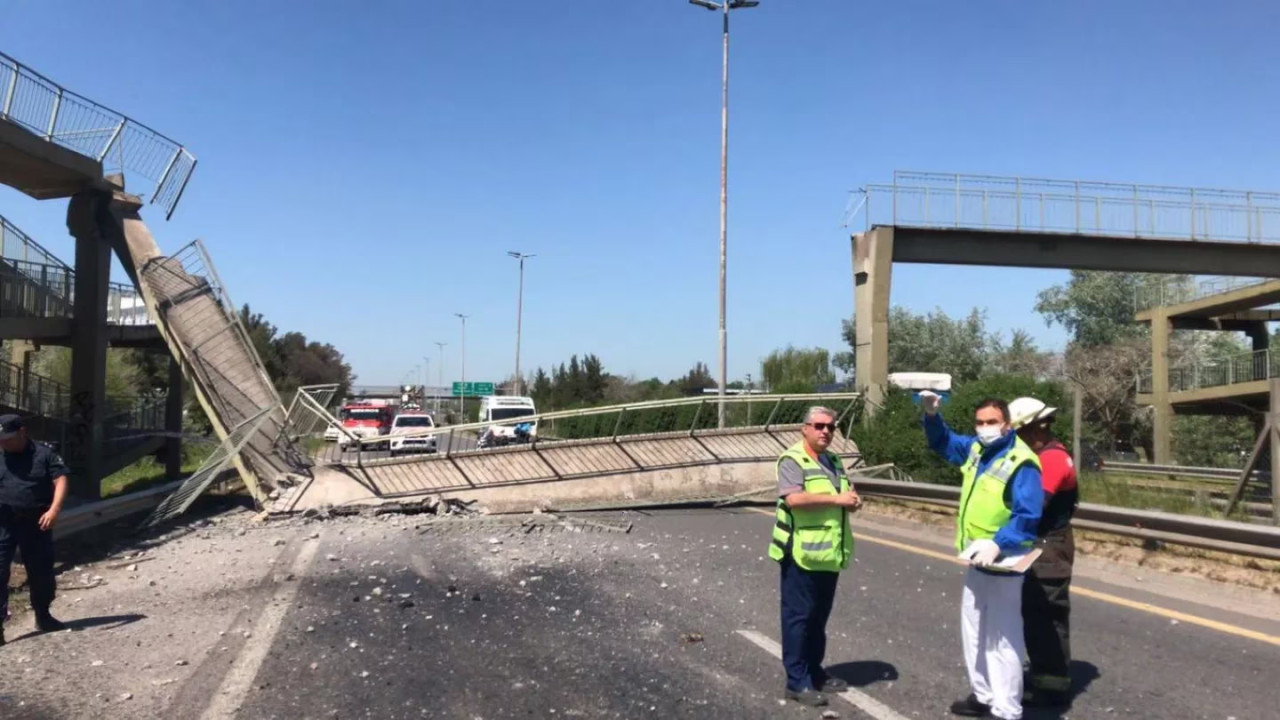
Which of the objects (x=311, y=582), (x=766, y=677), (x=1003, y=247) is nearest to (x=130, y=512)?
(x=311, y=582)

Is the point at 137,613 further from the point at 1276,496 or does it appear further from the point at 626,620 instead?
the point at 1276,496

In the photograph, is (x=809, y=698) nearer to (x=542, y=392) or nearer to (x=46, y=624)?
(x=46, y=624)

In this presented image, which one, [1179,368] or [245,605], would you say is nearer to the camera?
[245,605]

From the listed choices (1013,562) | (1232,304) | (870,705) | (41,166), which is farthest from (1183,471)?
(41,166)

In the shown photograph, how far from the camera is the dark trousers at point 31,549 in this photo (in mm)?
7840

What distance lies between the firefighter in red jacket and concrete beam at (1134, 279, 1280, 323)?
35.3 m

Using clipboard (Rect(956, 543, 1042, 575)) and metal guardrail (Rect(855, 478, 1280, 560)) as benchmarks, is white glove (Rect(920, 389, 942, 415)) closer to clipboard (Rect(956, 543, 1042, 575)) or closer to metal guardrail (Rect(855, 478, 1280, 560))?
clipboard (Rect(956, 543, 1042, 575))

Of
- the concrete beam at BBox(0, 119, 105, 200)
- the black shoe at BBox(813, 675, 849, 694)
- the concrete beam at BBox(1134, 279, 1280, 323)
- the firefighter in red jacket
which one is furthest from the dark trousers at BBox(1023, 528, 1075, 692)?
the concrete beam at BBox(1134, 279, 1280, 323)

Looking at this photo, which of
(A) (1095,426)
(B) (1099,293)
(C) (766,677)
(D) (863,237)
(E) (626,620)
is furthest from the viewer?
(B) (1099,293)

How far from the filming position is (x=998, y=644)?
5.32m

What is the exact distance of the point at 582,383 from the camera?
66500 mm

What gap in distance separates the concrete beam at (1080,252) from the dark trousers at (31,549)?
760 inches

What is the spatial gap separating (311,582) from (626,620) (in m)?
3.81

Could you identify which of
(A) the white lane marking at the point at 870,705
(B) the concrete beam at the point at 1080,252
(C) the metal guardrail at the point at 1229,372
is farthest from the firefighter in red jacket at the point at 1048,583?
(C) the metal guardrail at the point at 1229,372
